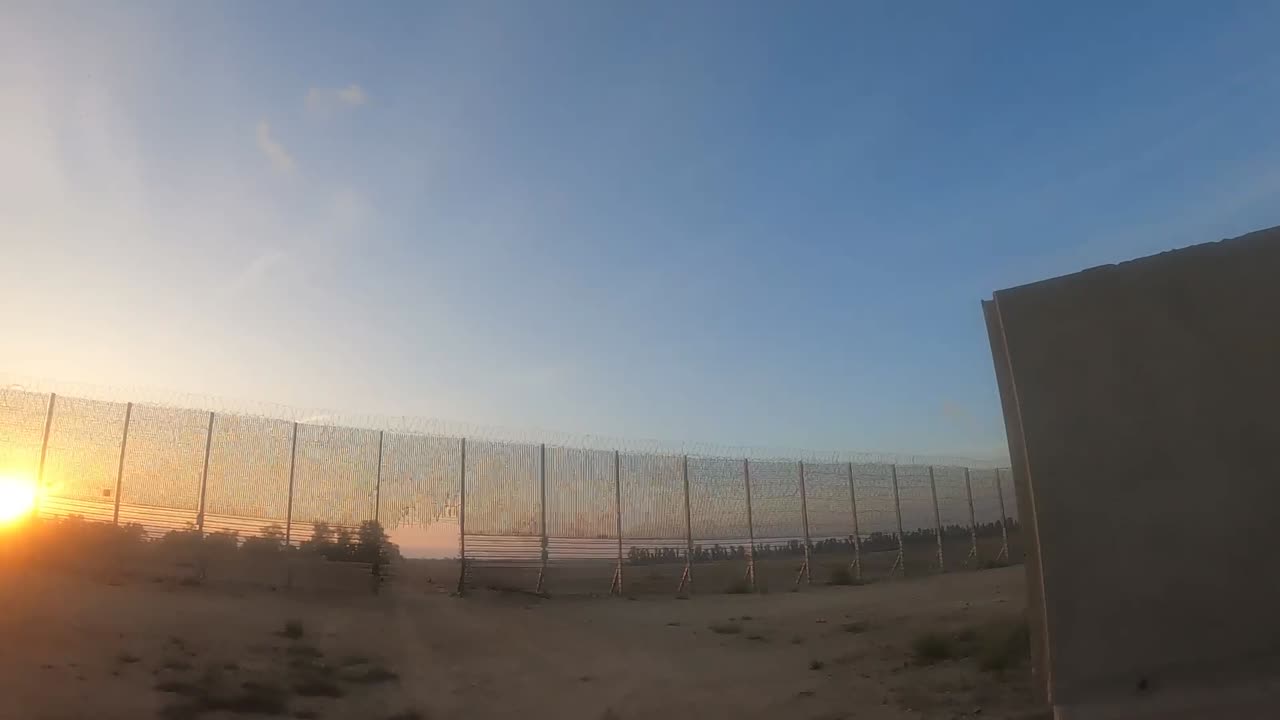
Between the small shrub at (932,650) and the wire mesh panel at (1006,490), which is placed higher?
the wire mesh panel at (1006,490)

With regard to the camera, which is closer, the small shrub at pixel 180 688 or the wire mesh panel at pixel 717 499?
the small shrub at pixel 180 688

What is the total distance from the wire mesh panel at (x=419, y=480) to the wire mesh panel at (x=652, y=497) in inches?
173

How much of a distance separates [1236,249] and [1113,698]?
2870mm

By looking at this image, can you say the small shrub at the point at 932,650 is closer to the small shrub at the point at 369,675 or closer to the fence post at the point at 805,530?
the small shrub at the point at 369,675

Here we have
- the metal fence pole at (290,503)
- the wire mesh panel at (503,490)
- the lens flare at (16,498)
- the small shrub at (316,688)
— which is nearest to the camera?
the small shrub at (316,688)

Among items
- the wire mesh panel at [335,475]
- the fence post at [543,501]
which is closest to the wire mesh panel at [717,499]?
the fence post at [543,501]

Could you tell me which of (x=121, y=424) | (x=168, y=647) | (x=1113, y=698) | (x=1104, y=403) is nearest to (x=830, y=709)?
(x=1113, y=698)

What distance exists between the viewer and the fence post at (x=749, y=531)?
21.8 meters

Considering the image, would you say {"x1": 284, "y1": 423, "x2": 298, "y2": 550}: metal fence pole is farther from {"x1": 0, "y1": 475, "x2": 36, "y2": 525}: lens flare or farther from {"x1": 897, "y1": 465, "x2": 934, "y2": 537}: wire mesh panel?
{"x1": 897, "y1": 465, "x2": 934, "y2": 537}: wire mesh panel

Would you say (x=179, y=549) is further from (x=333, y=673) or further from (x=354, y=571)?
(x=333, y=673)

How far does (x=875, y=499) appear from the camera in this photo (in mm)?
25797

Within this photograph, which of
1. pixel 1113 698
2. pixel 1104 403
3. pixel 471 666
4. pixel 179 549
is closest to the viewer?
pixel 1113 698

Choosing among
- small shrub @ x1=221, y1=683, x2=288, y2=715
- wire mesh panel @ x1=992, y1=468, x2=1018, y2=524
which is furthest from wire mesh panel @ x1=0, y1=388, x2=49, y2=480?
wire mesh panel @ x1=992, y1=468, x2=1018, y2=524

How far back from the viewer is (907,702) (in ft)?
28.2
